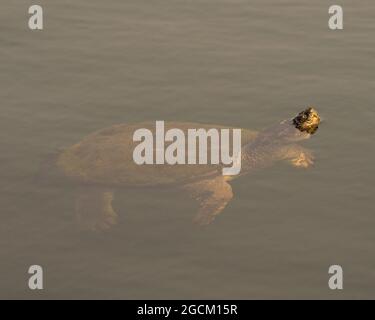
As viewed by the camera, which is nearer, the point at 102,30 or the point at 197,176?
the point at 197,176

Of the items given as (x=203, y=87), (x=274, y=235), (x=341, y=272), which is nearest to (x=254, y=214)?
(x=274, y=235)

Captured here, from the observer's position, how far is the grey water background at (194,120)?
8133 millimetres

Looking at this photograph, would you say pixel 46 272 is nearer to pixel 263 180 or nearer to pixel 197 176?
pixel 197 176

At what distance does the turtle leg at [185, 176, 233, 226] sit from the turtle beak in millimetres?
1394

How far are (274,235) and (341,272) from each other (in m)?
0.95

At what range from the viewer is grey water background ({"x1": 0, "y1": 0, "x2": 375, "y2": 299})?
26.7 feet

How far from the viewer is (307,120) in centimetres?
1026
